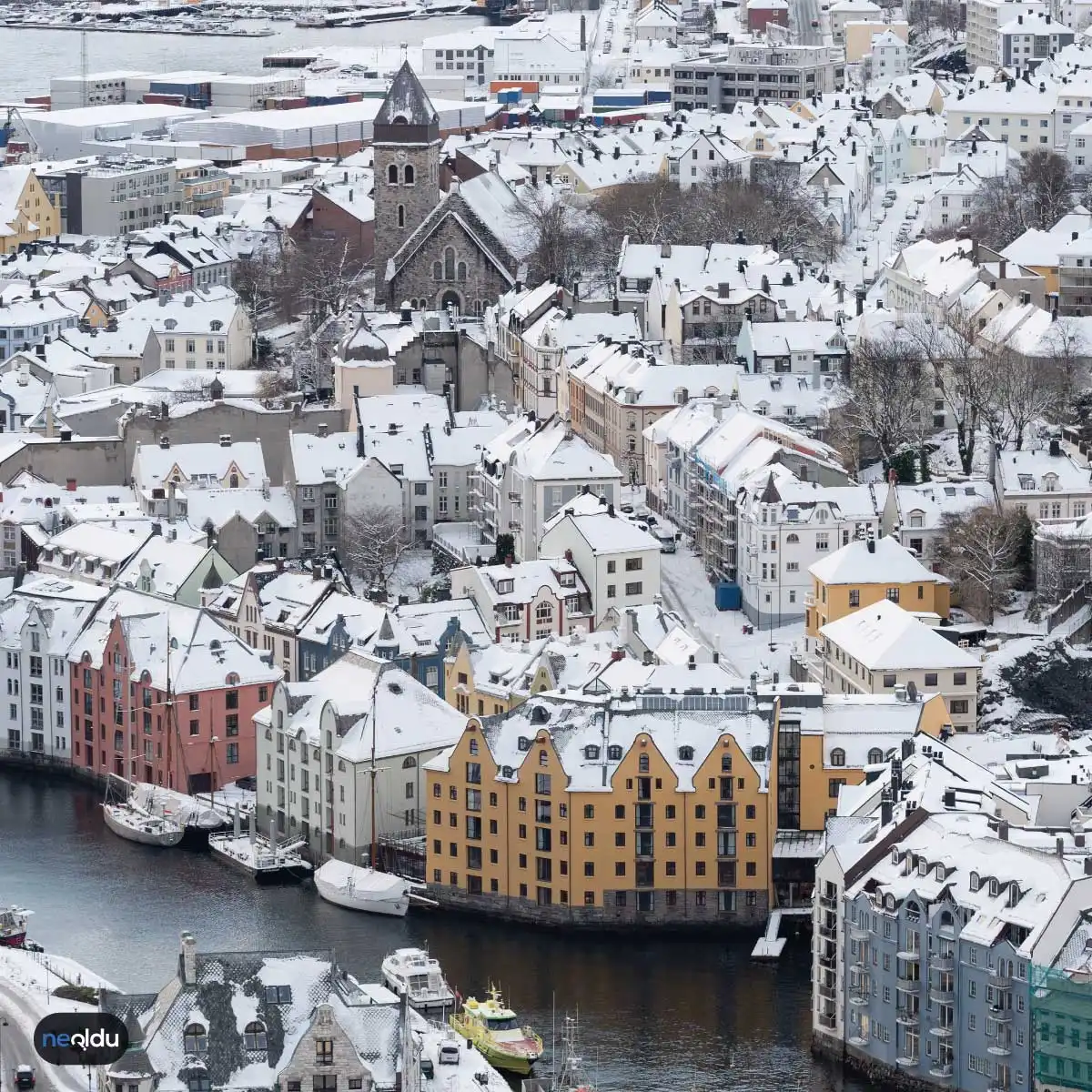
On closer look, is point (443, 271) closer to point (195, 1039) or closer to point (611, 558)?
point (611, 558)

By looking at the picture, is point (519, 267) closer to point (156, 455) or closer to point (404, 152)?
point (404, 152)

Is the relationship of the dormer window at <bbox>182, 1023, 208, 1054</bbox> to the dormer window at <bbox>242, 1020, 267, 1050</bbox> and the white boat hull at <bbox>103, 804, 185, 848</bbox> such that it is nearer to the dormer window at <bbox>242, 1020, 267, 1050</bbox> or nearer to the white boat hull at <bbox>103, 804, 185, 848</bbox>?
the dormer window at <bbox>242, 1020, 267, 1050</bbox>

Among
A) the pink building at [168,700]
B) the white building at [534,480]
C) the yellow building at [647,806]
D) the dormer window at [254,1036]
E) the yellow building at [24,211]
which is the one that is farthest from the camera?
the yellow building at [24,211]

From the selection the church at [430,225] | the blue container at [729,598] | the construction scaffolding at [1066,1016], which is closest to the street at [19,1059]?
the construction scaffolding at [1066,1016]

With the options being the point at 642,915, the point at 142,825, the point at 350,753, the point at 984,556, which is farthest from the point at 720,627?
the point at 642,915

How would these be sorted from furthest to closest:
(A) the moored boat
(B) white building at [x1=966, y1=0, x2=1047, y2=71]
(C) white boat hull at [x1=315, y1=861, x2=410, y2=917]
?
1. (B) white building at [x1=966, y1=0, x2=1047, y2=71]
2. (C) white boat hull at [x1=315, y1=861, x2=410, y2=917]
3. (A) the moored boat

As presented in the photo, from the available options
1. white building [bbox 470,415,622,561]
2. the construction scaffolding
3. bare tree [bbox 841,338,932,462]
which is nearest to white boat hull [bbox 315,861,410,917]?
the construction scaffolding

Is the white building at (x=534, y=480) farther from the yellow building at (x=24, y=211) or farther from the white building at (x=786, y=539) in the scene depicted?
the yellow building at (x=24, y=211)
